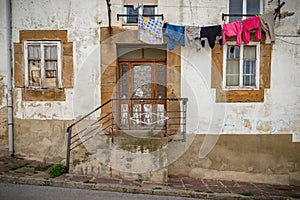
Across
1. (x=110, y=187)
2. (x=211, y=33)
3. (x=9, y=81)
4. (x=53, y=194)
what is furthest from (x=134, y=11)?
(x=53, y=194)

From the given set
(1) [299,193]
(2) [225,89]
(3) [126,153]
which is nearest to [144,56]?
(2) [225,89]

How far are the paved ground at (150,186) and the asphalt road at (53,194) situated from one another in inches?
5.8

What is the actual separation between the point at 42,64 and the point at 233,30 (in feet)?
20.5

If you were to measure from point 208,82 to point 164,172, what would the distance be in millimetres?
3138

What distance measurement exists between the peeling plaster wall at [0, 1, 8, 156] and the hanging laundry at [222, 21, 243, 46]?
276 inches

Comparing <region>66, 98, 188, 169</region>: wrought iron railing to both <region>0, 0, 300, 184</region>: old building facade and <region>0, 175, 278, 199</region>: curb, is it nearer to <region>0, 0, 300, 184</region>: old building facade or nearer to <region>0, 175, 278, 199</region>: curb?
<region>0, 0, 300, 184</region>: old building facade

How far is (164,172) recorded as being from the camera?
5473 millimetres

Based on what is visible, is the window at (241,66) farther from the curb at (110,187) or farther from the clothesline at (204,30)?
the curb at (110,187)

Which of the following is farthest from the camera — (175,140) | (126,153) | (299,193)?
(175,140)

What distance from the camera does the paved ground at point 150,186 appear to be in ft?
16.5

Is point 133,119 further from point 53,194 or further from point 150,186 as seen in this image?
point 53,194

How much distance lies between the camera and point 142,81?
23.5 feet

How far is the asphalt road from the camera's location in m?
4.42

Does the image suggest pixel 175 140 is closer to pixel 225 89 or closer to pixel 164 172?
pixel 164 172
